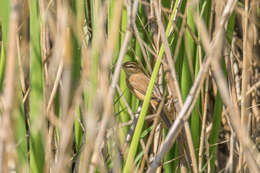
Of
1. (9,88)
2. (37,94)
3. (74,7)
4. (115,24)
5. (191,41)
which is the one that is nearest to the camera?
(9,88)

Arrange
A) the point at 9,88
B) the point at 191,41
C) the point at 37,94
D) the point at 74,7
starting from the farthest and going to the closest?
the point at 191,41, the point at 74,7, the point at 37,94, the point at 9,88

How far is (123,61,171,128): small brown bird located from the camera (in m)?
1.90

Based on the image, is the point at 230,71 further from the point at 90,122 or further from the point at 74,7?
the point at 90,122

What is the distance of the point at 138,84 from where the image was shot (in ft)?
6.77

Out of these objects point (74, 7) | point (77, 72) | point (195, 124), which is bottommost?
point (195, 124)

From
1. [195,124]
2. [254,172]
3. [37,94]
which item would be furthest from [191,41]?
[254,172]

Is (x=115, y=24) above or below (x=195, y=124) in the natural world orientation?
above

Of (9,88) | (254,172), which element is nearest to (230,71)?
(254,172)

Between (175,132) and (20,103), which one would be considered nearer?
(175,132)

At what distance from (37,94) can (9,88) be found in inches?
25.3

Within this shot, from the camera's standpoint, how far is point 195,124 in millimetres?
1819

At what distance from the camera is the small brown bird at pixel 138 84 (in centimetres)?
190

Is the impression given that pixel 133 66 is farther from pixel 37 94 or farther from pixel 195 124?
pixel 37 94

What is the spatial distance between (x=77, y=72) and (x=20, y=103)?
9.6 inches
